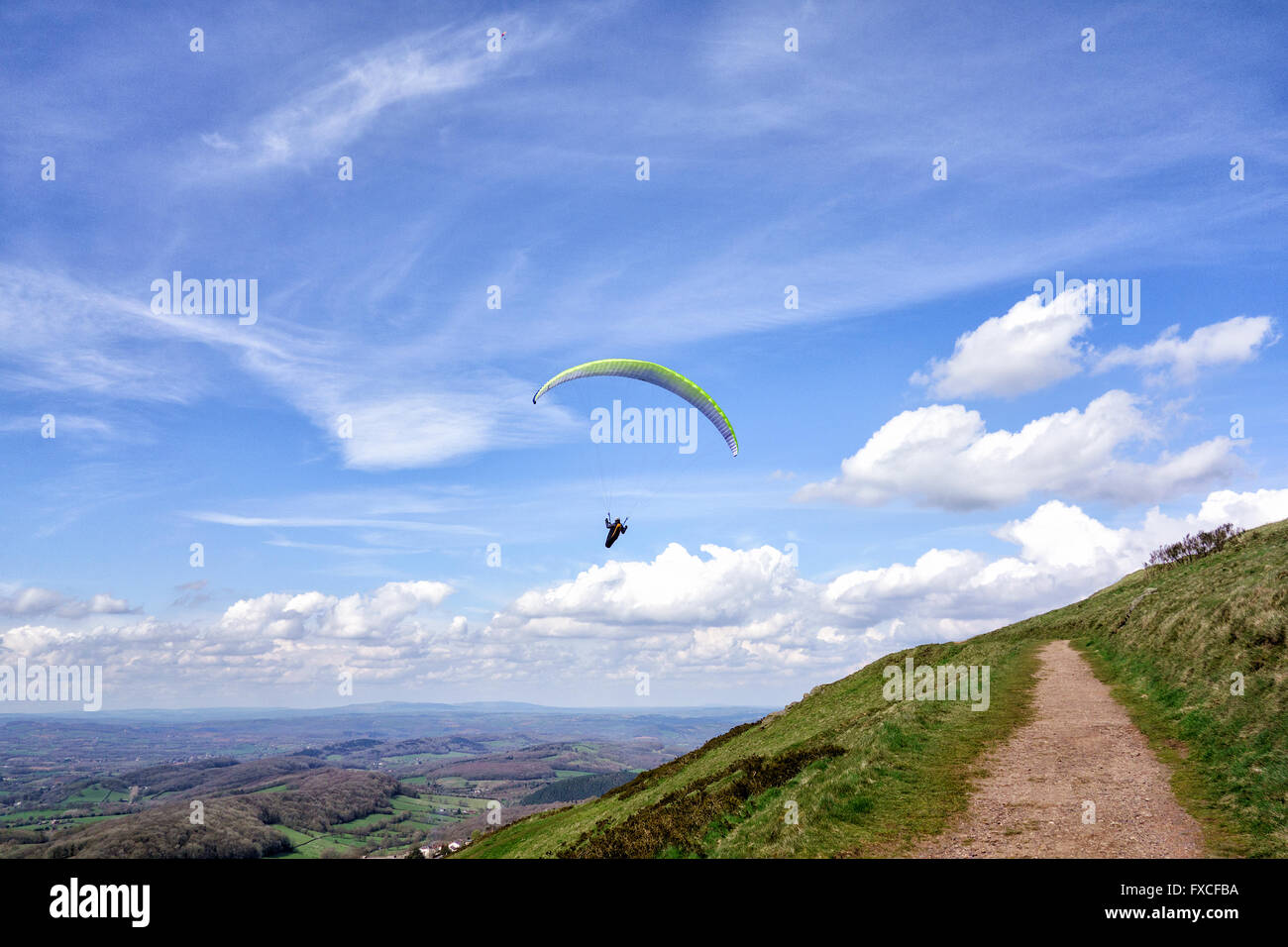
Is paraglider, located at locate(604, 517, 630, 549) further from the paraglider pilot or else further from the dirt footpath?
the dirt footpath

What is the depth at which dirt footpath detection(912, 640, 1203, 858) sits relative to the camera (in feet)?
42.8

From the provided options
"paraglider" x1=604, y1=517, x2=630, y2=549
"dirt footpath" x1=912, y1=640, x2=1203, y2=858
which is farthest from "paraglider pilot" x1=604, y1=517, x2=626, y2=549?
"dirt footpath" x1=912, y1=640, x2=1203, y2=858

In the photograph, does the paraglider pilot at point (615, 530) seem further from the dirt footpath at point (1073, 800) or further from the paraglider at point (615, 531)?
the dirt footpath at point (1073, 800)

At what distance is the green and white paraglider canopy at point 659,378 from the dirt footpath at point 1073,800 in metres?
20.1

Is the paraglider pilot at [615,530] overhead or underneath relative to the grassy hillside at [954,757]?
overhead

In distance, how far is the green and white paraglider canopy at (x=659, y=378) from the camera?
37.2 meters

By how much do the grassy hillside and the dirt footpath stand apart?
52 cm

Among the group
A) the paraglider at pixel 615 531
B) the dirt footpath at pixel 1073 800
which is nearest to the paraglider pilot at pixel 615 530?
the paraglider at pixel 615 531

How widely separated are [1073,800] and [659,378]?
1090 inches

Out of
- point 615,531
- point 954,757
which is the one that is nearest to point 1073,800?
point 954,757

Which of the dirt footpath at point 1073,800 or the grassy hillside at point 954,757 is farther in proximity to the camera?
the grassy hillside at point 954,757
